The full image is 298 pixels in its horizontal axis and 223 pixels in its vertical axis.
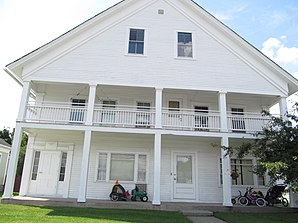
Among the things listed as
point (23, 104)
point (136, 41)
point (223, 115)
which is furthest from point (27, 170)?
point (223, 115)

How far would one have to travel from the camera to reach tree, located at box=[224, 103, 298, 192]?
896 centimetres

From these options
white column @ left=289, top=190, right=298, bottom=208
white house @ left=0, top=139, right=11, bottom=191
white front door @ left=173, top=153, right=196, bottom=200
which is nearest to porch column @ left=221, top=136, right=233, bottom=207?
white front door @ left=173, top=153, right=196, bottom=200

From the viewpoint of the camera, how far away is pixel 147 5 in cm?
1365

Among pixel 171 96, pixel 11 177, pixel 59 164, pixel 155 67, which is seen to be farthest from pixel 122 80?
pixel 11 177

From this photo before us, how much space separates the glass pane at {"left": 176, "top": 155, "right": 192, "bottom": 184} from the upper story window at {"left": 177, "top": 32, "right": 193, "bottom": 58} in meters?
5.20

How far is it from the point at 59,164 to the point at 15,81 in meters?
4.81

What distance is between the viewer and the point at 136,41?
13172mm

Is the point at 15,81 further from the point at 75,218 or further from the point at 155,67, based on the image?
the point at 75,218

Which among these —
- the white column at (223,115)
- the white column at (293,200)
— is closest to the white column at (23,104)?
the white column at (223,115)

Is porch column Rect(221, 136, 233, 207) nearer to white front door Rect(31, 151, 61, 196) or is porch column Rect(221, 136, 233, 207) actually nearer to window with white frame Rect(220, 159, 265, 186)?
window with white frame Rect(220, 159, 265, 186)

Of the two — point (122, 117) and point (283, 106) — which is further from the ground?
point (283, 106)

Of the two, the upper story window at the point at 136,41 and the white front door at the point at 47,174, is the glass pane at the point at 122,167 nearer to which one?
the white front door at the point at 47,174

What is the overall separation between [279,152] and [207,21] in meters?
7.44

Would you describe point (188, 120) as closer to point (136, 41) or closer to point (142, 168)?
point (142, 168)
